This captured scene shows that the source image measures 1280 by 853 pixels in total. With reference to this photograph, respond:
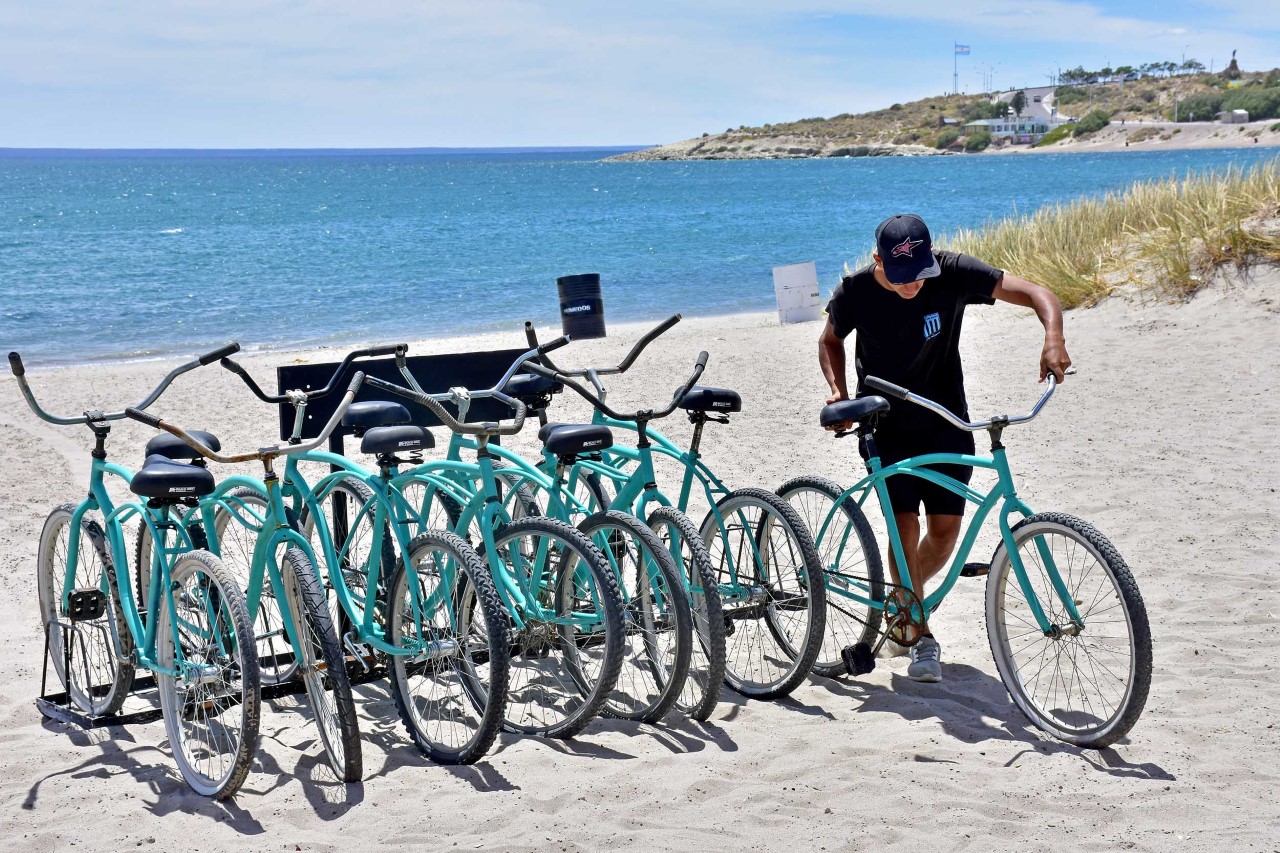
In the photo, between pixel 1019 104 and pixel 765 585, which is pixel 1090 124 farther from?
pixel 765 585

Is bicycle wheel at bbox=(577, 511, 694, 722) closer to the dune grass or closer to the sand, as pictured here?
the sand

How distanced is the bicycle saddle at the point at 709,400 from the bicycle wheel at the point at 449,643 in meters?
1.17

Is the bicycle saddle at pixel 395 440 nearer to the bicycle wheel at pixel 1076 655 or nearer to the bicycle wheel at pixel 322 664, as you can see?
the bicycle wheel at pixel 322 664

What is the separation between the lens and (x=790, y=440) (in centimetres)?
994

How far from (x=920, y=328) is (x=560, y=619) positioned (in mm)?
1817

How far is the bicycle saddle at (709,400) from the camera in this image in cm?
514

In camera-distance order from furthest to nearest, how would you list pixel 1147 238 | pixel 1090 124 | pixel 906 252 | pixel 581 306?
pixel 1090 124 → pixel 581 306 → pixel 1147 238 → pixel 906 252

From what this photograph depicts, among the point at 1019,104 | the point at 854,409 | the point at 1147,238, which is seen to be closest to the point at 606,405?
the point at 854,409

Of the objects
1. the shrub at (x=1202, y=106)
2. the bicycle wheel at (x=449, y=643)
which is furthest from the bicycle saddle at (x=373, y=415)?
the shrub at (x=1202, y=106)

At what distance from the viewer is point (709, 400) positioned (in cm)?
516

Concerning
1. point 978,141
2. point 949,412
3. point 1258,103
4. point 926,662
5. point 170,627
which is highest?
point 1258,103

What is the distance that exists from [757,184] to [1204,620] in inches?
3821

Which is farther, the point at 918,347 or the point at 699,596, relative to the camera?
the point at 918,347

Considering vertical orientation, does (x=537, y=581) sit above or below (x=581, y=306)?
below
